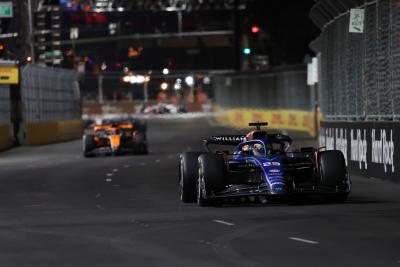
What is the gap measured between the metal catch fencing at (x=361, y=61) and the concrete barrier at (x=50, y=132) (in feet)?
78.8

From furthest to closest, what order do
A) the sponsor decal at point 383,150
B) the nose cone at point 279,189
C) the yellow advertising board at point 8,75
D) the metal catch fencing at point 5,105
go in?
1. the yellow advertising board at point 8,75
2. the metal catch fencing at point 5,105
3. the sponsor decal at point 383,150
4. the nose cone at point 279,189

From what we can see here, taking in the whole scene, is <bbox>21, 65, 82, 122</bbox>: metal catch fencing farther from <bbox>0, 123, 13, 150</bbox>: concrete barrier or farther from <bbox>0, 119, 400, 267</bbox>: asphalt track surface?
<bbox>0, 119, 400, 267</bbox>: asphalt track surface

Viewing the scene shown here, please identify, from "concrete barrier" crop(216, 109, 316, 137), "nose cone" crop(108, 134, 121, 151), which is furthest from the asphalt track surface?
"concrete barrier" crop(216, 109, 316, 137)

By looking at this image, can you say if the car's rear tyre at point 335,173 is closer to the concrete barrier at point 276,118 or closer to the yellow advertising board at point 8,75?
the yellow advertising board at point 8,75

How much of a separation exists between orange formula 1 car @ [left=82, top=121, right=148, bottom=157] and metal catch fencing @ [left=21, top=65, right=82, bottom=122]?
14.0m

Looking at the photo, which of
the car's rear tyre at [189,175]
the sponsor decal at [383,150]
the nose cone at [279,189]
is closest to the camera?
the nose cone at [279,189]

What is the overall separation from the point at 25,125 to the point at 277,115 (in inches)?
754

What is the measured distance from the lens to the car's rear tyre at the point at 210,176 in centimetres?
1627

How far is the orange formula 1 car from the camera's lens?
37.1 metres

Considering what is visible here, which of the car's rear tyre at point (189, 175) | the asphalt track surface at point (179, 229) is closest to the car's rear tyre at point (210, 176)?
the asphalt track surface at point (179, 229)

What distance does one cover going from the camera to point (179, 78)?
15238 cm

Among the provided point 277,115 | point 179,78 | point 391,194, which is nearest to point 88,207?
point 391,194

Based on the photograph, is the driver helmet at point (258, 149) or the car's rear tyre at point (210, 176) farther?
the driver helmet at point (258, 149)

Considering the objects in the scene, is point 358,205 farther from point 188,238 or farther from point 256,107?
point 256,107
